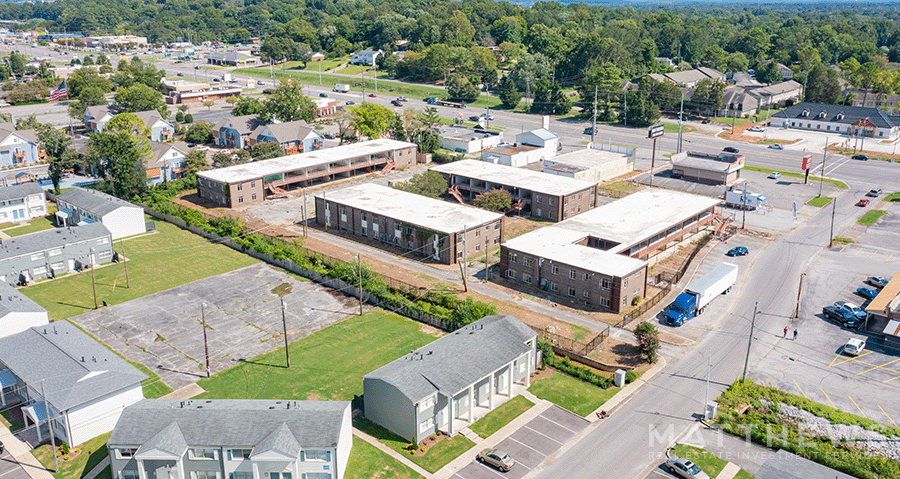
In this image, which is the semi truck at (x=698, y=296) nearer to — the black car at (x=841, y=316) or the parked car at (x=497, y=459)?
the black car at (x=841, y=316)

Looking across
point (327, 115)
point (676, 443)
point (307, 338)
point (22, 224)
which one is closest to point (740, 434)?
point (676, 443)

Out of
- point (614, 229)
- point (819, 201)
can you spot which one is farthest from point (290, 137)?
point (819, 201)

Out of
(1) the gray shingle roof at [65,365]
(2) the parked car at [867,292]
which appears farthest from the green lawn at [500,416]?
(2) the parked car at [867,292]

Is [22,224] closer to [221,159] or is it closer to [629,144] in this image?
[221,159]

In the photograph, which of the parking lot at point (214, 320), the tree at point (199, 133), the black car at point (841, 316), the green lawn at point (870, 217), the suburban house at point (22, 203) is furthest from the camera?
the tree at point (199, 133)

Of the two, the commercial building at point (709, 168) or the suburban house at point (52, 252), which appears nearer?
the suburban house at point (52, 252)

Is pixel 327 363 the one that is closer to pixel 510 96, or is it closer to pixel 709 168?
pixel 709 168
